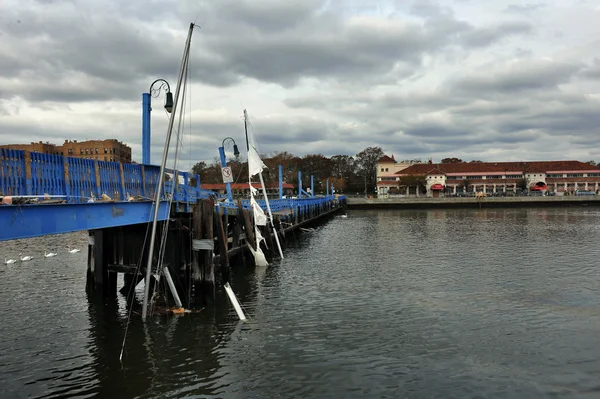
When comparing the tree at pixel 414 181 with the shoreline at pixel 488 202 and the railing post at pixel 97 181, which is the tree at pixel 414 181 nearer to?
the shoreline at pixel 488 202

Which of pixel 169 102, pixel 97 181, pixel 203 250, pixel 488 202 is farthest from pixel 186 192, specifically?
pixel 488 202

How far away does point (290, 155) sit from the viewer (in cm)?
15225

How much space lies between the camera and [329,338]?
1316 centimetres

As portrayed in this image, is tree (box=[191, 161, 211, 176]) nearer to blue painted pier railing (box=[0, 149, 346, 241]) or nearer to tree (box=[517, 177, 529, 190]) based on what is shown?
tree (box=[517, 177, 529, 190])

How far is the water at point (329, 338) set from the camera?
10.2 m

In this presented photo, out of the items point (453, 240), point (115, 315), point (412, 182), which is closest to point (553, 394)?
point (115, 315)

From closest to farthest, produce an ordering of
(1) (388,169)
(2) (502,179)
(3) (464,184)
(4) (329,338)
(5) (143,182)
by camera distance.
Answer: (4) (329,338) < (5) (143,182) < (3) (464,184) < (2) (502,179) < (1) (388,169)

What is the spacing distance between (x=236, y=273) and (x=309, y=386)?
48.1 feet

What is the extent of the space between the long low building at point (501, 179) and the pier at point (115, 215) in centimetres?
10513

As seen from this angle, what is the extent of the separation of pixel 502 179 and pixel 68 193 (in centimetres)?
12695

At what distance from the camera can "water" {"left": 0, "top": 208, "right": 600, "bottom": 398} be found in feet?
33.4

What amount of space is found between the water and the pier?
1.47 m

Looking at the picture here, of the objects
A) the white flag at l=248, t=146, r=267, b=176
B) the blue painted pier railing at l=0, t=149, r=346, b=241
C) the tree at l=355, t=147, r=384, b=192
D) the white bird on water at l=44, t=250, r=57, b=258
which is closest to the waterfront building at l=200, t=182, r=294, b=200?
the tree at l=355, t=147, r=384, b=192

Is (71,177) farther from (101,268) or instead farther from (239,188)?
(239,188)
